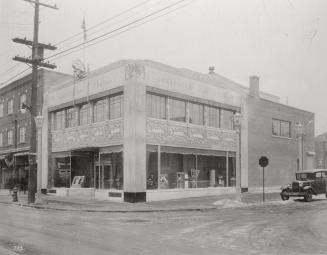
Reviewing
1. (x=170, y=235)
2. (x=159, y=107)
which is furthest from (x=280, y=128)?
(x=170, y=235)

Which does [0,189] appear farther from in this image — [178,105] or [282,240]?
[282,240]

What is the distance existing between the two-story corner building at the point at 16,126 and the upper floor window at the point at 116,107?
10.2 metres

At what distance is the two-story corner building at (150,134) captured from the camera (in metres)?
26.3

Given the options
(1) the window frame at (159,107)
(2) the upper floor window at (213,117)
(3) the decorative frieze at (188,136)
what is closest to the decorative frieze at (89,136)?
(1) the window frame at (159,107)

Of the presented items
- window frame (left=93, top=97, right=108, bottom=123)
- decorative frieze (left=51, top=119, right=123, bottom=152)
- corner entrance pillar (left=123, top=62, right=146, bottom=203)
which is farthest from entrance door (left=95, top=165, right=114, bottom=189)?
window frame (left=93, top=97, right=108, bottom=123)

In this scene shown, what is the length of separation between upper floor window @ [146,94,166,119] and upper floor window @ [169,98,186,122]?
65 cm

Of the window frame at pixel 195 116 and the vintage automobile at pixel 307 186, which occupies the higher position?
the window frame at pixel 195 116

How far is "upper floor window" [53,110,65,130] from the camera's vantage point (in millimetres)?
33562

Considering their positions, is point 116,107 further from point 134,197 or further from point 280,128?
point 280,128

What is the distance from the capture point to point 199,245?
35.4 feet

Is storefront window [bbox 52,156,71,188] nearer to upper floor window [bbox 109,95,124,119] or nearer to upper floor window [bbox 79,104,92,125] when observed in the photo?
upper floor window [bbox 79,104,92,125]

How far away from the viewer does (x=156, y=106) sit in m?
27.7

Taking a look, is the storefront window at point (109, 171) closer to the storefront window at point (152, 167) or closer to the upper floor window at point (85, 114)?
the storefront window at point (152, 167)

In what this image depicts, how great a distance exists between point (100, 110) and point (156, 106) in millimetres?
3991
